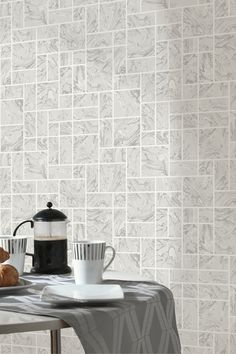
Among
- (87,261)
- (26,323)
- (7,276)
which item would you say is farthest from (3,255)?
(26,323)

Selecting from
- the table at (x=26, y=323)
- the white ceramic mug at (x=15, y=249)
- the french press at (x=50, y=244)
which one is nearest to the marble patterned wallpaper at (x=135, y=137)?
the french press at (x=50, y=244)

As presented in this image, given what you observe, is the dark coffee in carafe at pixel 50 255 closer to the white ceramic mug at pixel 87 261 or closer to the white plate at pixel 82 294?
the white ceramic mug at pixel 87 261

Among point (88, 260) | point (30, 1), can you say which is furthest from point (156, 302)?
point (30, 1)

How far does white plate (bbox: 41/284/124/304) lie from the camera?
1.70 m

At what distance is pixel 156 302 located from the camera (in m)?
1.88

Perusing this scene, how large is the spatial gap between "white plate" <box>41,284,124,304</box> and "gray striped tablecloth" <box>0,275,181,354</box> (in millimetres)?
20

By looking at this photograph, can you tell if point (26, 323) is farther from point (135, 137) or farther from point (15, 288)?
point (135, 137)

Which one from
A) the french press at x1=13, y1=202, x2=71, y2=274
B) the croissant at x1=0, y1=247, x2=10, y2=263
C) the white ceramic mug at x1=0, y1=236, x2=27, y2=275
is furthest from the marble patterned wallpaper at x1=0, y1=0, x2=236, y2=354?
the croissant at x1=0, y1=247, x2=10, y2=263

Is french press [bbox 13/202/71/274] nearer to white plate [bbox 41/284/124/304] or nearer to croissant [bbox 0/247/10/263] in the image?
croissant [bbox 0/247/10/263]

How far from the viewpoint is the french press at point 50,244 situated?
218 centimetres

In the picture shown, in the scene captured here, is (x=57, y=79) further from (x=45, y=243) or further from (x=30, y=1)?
(x=45, y=243)

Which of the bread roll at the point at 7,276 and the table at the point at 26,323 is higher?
the bread roll at the point at 7,276

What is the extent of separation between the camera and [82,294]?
1.73 meters

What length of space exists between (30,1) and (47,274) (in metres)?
1.69
